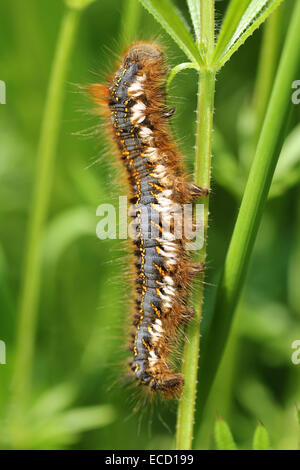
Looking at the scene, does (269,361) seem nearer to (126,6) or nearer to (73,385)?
(73,385)

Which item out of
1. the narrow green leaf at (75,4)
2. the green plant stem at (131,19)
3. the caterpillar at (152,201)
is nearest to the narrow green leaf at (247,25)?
the caterpillar at (152,201)

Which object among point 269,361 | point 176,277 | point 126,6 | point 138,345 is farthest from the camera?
point 269,361

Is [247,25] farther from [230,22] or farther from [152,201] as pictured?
[152,201]

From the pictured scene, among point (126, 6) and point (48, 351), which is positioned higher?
point (126, 6)

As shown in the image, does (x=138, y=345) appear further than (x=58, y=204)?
No

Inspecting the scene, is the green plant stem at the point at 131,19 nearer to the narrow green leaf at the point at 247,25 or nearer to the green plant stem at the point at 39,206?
the green plant stem at the point at 39,206

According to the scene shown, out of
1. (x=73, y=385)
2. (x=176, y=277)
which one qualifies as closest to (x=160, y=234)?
(x=176, y=277)

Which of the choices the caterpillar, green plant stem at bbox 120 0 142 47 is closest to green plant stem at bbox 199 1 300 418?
the caterpillar

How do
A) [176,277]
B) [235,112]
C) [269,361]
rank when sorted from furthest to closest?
[235,112] → [269,361] → [176,277]
